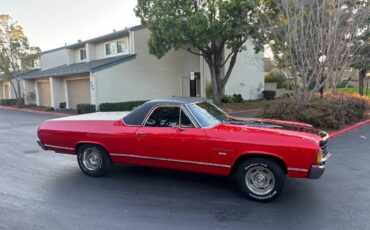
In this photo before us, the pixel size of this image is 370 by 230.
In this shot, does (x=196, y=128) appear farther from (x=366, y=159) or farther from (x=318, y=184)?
(x=366, y=159)

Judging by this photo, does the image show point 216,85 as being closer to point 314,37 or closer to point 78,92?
point 314,37

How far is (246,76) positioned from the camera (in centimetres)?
2584

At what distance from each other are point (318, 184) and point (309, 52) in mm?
7544

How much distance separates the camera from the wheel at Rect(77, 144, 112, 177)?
5871mm

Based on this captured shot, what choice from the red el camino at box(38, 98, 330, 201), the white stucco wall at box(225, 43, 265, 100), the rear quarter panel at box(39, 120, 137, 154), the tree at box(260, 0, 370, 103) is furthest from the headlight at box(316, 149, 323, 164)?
the white stucco wall at box(225, 43, 265, 100)

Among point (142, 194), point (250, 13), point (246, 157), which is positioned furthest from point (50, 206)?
point (250, 13)

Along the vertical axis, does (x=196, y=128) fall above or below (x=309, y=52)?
below

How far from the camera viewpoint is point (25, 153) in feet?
27.1

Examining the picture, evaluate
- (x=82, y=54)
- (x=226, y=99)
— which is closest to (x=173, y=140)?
(x=226, y=99)

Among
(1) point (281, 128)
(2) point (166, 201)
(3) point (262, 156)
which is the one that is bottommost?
(2) point (166, 201)

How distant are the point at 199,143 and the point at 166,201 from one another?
3.66 ft

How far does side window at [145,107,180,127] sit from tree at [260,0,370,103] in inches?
304

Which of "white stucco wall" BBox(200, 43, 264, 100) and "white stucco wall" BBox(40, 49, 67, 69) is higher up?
"white stucco wall" BBox(40, 49, 67, 69)

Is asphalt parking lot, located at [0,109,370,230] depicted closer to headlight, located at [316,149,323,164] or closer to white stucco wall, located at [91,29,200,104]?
headlight, located at [316,149,323,164]
